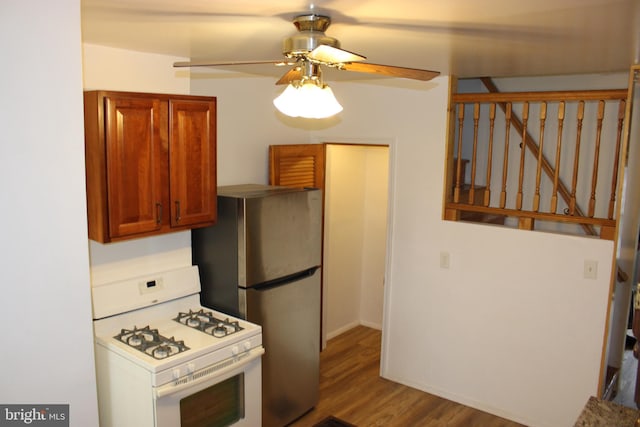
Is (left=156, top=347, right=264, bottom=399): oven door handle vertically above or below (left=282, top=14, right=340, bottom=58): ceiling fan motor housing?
below

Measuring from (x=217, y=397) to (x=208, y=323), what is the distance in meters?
0.42

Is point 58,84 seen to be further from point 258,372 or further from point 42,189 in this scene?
point 258,372

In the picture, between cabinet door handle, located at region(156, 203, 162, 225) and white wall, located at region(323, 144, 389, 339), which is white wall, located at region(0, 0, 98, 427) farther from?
white wall, located at region(323, 144, 389, 339)

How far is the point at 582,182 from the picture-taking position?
402 cm

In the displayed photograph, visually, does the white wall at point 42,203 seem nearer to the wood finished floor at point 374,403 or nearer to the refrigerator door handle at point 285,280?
Result: the refrigerator door handle at point 285,280

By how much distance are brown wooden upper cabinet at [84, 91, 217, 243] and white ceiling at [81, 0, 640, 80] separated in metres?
0.34

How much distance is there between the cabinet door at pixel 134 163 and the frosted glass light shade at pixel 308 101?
40.8 inches

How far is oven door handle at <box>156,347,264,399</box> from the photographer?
8.41 feet

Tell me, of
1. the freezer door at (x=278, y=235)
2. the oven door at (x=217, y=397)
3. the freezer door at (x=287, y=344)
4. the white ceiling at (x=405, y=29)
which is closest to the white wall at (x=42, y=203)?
the white ceiling at (x=405, y=29)

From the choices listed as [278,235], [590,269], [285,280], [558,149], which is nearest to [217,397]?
[285,280]

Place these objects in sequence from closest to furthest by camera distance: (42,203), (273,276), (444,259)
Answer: (42,203)
(273,276)
(444,259)

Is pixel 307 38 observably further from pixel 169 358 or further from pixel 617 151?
pixel 617 151

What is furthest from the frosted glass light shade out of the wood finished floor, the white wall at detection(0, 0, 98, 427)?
the wood finished floor

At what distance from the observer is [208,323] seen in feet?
10.2
